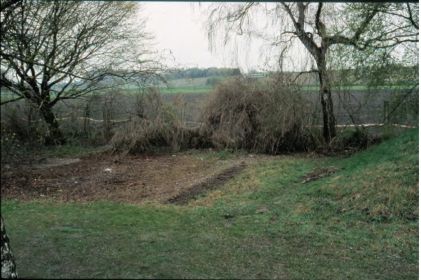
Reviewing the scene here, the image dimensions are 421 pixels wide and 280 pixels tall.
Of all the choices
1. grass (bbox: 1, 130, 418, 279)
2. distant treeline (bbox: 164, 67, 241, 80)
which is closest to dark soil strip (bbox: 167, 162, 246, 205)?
grass (bbox: 1, 130, 418, 279)

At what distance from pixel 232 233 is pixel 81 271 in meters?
2.92

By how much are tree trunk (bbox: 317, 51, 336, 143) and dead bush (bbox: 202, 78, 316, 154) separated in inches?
15.4

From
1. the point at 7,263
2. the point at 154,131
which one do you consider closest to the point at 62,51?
the point at 154,131

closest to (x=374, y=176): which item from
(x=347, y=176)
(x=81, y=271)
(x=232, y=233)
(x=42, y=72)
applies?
(x=347, y=176)

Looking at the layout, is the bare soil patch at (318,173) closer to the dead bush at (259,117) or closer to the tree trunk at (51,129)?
the dead bush at (259,117)

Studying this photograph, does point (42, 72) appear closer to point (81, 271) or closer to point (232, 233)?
point (232, 233)

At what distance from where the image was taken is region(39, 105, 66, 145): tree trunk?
10062 millimetres

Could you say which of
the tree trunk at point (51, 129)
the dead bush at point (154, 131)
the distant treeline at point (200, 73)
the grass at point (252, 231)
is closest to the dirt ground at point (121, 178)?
the dead bush at point (154, 131)

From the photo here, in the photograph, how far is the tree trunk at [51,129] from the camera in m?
10.1

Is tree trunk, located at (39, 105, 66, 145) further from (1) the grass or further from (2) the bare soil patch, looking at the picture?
(2) the bare soil patch

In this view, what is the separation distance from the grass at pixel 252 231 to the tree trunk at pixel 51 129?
13.4ft

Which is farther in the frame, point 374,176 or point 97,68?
point 97,68

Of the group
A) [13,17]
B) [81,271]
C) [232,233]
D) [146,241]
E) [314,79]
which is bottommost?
[232,233]

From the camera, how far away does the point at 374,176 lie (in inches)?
276
